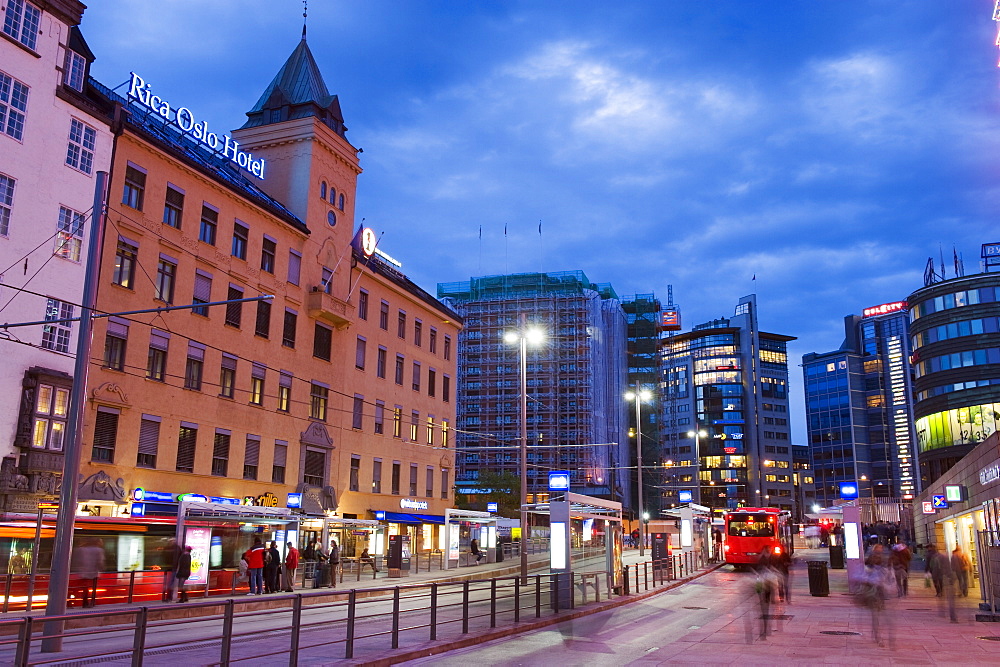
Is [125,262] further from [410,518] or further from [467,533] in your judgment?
[467,533]

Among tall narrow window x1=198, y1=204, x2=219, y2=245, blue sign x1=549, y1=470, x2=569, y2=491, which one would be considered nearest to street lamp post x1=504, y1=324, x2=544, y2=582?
blue sign x1=549, y1=470, x2=569, y2=491

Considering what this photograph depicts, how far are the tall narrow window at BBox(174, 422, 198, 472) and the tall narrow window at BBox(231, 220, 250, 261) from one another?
8.61 m

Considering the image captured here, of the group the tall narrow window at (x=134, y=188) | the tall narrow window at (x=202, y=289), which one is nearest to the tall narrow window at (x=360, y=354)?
the tall narrow window at (x=202, y=289)

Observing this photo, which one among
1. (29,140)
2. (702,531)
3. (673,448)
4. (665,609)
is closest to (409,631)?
(665,609)

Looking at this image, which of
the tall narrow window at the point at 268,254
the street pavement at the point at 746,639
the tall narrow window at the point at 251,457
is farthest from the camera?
the tall narrow window at the point at 268,254

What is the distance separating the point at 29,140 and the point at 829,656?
95.9 feet

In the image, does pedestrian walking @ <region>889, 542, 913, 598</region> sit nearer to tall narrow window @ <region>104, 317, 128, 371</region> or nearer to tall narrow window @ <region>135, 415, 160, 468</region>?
tall narrow window @ <region>135, 415, 160, 468</region>

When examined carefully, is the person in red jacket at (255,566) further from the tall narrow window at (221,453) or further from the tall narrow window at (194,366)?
the tall narrow window at (194,366)

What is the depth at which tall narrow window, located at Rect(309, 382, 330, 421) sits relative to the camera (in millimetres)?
44562

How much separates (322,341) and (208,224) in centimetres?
1006

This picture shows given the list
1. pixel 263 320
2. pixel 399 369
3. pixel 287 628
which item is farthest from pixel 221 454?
pixel 287 628

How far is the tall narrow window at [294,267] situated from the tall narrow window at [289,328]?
1673 millimetres

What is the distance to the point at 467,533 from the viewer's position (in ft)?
180

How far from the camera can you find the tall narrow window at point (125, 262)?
3316cm
